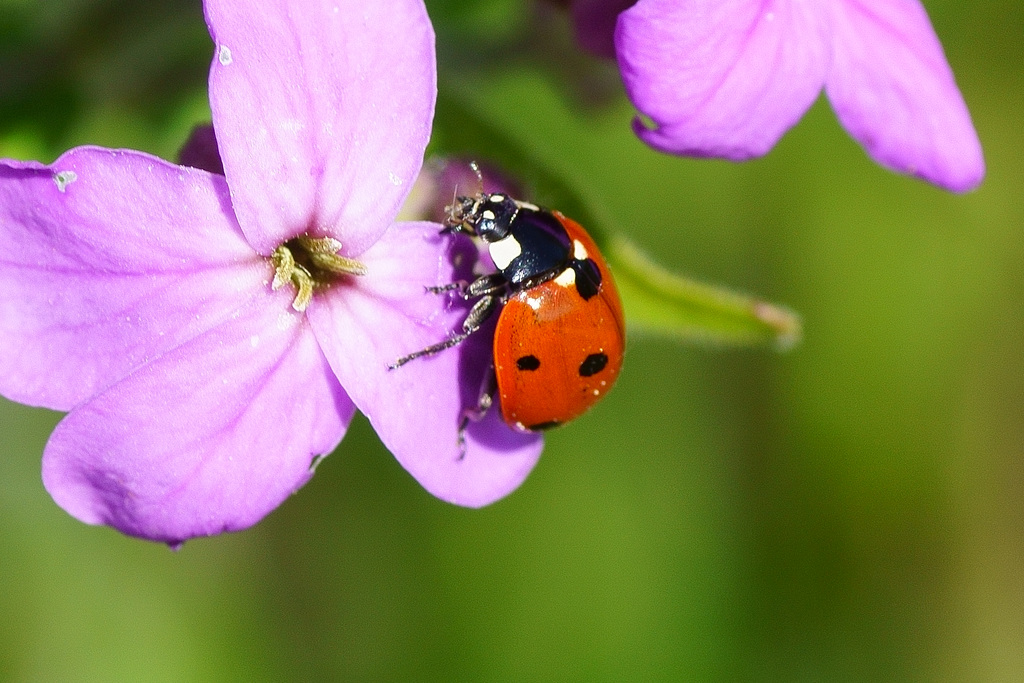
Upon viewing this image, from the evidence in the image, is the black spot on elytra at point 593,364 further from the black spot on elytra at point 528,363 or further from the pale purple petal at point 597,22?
the pale purple petal at point 597,22

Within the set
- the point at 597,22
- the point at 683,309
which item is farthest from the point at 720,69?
the point at 683,309

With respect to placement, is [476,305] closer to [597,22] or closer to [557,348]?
[557,348]

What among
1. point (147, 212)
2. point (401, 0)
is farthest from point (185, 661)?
point (401, 0)

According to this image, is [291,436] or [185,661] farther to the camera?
[185,661]

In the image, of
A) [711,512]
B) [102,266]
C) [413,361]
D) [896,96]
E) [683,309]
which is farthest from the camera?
[711,512]

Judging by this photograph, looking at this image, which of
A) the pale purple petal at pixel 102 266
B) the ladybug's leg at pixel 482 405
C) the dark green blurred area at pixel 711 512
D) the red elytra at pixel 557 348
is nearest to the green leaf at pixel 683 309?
the red elytra at pixel 557 348

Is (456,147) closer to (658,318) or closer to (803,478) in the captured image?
(658,318)

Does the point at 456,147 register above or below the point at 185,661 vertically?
above
